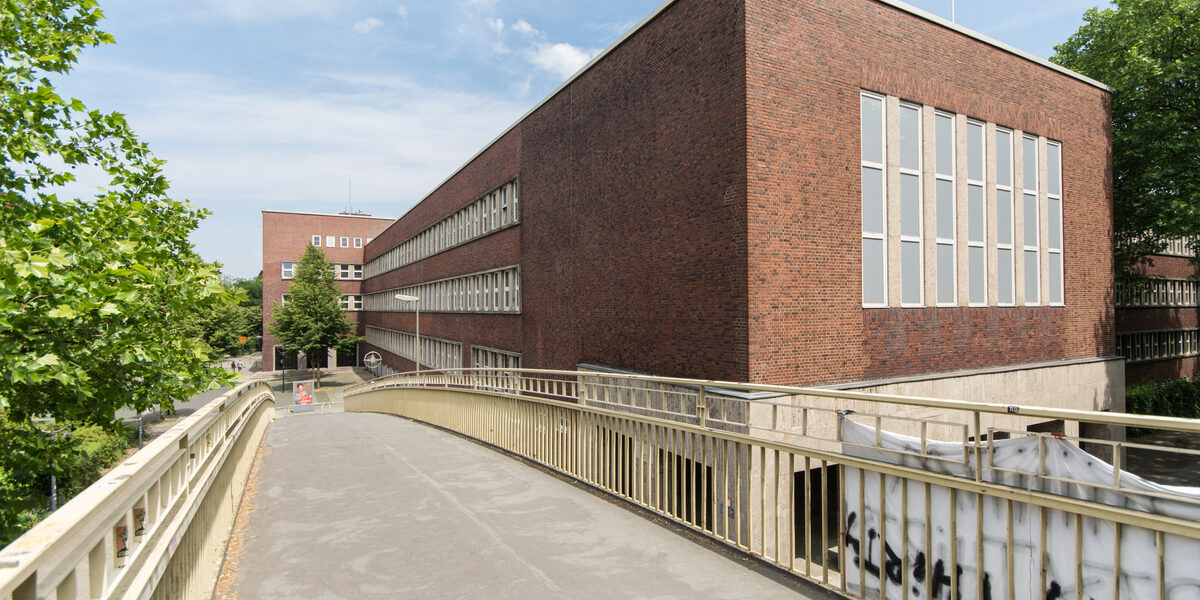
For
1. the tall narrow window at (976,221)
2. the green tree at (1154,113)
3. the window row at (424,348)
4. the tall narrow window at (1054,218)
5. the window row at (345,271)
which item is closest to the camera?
the tall narrow window at (976,221)

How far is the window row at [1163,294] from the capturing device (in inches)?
1071

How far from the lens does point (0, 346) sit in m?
6.07

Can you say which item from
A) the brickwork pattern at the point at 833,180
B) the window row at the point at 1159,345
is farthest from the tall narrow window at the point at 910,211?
the window row at the point at 1159,345

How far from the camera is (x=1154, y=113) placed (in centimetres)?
2019

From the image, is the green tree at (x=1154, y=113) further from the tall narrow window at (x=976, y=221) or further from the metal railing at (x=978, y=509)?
Result: the metal railing at (x=978, y=509)

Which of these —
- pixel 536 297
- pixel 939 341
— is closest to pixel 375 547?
pixel 939 341

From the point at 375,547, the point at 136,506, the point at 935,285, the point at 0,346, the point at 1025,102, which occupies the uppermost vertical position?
the point at 1025,102

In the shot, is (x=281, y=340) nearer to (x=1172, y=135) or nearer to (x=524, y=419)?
(x=524, y=419)

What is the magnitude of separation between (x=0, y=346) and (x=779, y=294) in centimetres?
1030

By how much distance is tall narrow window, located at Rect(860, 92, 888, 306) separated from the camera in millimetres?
12664

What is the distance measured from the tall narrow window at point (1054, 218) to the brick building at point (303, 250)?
56785mm

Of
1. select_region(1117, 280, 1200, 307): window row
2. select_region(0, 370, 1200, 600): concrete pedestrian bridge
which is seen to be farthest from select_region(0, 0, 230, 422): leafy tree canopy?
select_region(1117, 280, 1200, 307): window row

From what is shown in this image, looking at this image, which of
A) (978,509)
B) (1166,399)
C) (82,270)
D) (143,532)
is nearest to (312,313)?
(82,270)

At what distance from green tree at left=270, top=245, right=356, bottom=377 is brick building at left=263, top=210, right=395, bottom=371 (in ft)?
15.8
